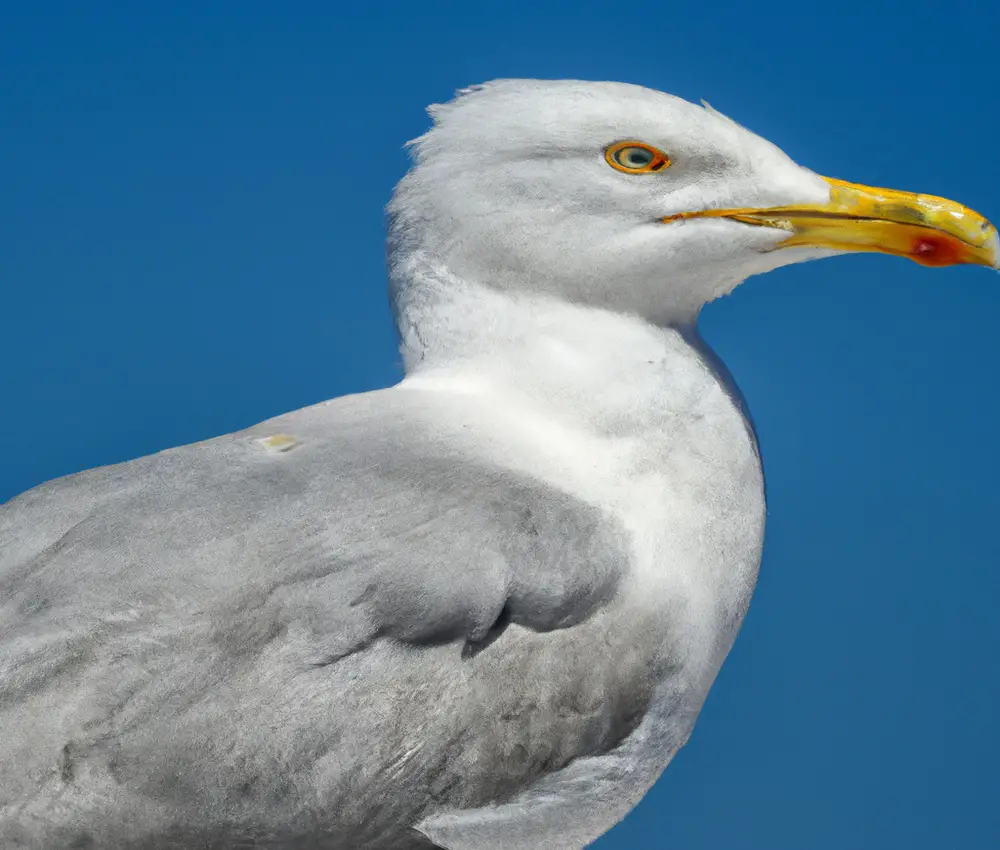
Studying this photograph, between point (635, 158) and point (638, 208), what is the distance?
133 mm

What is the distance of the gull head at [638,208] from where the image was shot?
3.40m

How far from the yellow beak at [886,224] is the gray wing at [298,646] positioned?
938 millimetres

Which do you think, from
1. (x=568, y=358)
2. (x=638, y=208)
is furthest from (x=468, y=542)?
(x=638, y=208)

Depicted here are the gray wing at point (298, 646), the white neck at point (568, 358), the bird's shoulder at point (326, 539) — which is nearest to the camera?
the gray wing at point (298, 646)

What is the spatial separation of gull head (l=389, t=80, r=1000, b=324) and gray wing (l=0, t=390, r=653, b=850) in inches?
24.6

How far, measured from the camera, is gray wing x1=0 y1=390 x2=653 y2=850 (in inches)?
103

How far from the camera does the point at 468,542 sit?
9.37 ft

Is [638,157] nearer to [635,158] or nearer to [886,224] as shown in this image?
[635,158]

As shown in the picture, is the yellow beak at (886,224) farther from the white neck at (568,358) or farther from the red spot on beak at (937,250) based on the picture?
the white neck at (568,358)

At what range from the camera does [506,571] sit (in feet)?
9.35

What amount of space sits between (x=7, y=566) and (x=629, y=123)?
1780mm

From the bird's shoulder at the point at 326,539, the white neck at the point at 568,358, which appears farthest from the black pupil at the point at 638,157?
the bird's shoulder at the point at 326,539

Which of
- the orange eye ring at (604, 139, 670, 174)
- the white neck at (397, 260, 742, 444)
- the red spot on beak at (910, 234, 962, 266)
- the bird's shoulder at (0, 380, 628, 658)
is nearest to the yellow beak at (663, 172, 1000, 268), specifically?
the red spot on beak at (910, 234, 962, 266)

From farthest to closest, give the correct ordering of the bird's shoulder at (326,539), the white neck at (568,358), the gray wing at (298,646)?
the white neck at (568,358) → the bird's shoulder at (326,539) → the gray wing at (298,646)
